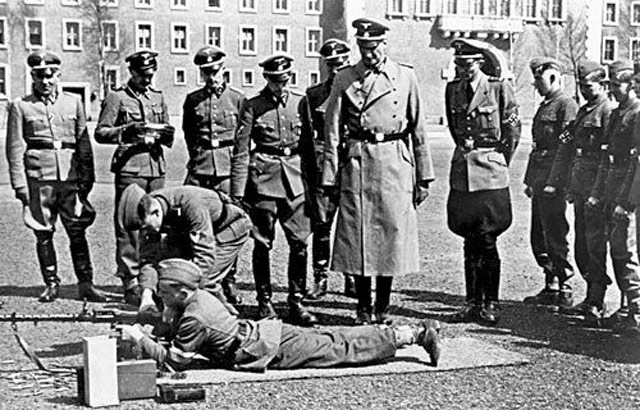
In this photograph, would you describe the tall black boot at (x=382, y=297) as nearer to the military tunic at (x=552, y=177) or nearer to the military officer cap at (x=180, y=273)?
the military tunic at (x=552, y=177)

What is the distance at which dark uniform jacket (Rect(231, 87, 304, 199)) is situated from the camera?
9.60 meters

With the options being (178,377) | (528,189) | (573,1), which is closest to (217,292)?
(178,377)

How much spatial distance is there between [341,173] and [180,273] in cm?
237

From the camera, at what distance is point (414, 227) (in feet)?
30.3

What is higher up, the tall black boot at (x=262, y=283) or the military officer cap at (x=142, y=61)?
the military officer cap at (x=142, y=61)

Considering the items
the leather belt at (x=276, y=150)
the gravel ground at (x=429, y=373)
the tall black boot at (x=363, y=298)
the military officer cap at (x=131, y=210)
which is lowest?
the gravel ground at (x=429, y=373)

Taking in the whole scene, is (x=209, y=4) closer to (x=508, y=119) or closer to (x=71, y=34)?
(x=71, y=34)

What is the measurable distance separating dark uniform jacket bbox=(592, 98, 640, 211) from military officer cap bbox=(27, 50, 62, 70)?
4916 mm

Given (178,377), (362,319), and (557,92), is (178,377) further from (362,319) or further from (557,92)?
(557,92)

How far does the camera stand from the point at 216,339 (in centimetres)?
729

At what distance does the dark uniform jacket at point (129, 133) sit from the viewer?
33.6 feet

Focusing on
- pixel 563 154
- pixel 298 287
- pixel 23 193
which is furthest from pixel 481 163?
pixel 23 193

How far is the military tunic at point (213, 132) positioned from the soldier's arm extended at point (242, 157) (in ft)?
2.40

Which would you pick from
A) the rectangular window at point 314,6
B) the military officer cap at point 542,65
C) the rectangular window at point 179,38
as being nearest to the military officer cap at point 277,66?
the military officer cap at point 542,65
